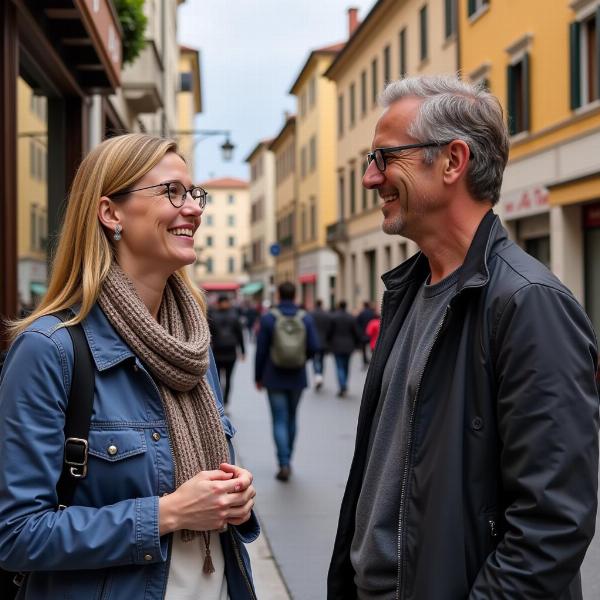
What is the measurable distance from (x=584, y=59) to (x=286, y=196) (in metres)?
46.9

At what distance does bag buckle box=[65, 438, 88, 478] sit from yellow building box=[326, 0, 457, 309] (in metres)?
24.5

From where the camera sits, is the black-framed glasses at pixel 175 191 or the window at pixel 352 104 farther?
the window at pixel 352 104

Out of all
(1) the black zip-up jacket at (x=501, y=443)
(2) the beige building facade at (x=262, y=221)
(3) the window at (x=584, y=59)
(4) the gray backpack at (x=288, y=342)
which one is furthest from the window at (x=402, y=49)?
(2) the beige building facade at (x=262, y=221)

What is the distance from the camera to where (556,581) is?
76.9 inches

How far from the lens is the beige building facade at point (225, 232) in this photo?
120m

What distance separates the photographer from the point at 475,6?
23.7 metres

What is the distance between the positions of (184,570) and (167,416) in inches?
15.8

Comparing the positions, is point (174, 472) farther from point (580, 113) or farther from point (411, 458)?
point (580, 113)

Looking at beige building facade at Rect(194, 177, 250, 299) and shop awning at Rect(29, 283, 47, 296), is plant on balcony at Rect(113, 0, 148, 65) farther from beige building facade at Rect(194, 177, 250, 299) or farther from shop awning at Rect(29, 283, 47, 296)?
beige building facade at Rect(194, 177, 250, 299)

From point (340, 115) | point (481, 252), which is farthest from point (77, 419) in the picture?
point (340, 115)

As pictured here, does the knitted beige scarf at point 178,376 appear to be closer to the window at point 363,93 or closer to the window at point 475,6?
the window at point 475,6

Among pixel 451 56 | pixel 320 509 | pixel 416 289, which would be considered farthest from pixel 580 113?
pixel 416 289

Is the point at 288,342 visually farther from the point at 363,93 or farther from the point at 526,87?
the point at 363,93

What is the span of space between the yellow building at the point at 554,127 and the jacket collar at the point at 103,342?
16149mm
